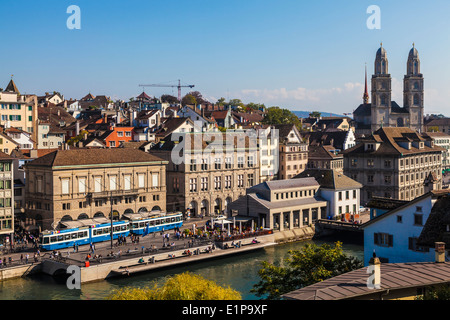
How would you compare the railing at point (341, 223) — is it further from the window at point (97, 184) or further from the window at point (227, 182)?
the window at point (97, 184)

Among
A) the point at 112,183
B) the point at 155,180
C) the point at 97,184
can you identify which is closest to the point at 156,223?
the point at 112,183

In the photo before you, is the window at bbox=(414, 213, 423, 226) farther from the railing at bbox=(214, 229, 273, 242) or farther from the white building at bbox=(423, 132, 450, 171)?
the white building at bbox=(423, 132, 450, 171)

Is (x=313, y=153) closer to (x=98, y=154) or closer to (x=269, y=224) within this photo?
(x=269, y=224)

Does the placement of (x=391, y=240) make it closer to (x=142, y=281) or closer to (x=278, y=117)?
(x=142, y=281)

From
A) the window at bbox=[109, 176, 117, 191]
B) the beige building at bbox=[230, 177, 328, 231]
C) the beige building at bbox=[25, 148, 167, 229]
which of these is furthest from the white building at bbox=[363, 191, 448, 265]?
the window at bbox=[109, 176, 117, 191]

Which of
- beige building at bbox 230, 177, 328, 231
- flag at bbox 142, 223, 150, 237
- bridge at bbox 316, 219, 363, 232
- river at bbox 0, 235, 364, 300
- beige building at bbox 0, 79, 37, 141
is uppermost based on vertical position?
beige building at bbox 0, 79, 37, 141

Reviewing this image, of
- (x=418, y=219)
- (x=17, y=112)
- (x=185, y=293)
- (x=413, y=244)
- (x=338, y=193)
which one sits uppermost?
(x=17, y=112)
